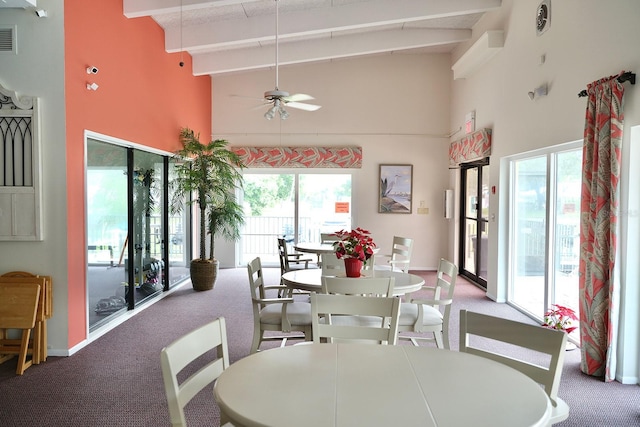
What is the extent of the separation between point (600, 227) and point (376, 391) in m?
2.99

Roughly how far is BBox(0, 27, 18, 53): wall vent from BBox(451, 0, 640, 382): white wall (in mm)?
5209

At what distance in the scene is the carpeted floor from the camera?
121 inches

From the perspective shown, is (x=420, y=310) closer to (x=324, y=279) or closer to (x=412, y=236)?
(x=324, y=279)

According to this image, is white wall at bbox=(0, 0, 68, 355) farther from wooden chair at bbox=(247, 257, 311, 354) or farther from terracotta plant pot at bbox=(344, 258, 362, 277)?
→ terracotta plant pot at bbox=(344, 258, 362, 277)

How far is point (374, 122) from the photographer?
9164 mm

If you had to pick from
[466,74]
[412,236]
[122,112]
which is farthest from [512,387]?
[412,236]

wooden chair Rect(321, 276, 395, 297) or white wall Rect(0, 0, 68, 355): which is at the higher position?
white wall Rect(0, 0, 68, 355)

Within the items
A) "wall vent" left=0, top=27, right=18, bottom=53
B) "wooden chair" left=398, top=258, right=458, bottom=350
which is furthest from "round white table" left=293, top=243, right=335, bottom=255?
"wall vent" left=0, top=27, right=18, bottom=53

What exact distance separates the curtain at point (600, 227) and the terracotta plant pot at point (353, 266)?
1916 millimetres

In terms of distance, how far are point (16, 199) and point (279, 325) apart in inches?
107

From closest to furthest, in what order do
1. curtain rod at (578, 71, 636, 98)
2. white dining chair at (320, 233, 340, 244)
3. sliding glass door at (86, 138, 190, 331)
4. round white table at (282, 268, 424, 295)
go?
curtain rod at (578, 71, 636, 98) → round white table at (282, 268, 424, 295) → sliding glass door at (86, 138, 190, 331) → white dining chair at (320, 233, 340, 244)

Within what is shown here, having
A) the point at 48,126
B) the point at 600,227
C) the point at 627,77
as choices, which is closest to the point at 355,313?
the point at 600,227

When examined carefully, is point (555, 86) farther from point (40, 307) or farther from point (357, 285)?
point (40, 307)

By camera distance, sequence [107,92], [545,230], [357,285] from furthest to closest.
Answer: [545,230], [107,92], [357,285]
